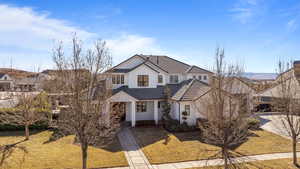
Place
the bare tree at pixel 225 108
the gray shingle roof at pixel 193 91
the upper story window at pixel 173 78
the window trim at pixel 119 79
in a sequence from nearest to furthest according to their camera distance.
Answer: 1. the bare tree at pixel 225 108
2. the gray shingle roof at pixel 193 91
3. the window trim at pixel 119 79
4. the upper story window at pixel 173 78

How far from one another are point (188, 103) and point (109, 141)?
34.9ft

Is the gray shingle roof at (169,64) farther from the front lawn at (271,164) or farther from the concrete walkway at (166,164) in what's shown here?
the front lawn at (271,164)

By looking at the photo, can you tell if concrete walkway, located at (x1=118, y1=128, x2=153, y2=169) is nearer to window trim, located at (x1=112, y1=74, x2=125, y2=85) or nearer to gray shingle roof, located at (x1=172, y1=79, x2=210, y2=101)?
gray shingle roof, located at (x1=172, y1=79, x2=210, y2=101)

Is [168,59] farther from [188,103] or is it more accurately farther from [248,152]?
[248,152]

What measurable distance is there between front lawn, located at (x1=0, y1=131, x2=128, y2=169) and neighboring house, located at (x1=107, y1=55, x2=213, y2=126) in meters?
7.07

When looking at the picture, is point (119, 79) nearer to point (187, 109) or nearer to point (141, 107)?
point (141, 107)

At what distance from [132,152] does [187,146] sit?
5.01 m

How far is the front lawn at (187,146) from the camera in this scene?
14.5 m

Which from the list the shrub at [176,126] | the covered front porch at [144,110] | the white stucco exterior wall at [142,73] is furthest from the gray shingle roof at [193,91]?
the white stucco exterior wall at [142,73]

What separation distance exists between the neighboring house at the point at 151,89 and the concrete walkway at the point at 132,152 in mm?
3929

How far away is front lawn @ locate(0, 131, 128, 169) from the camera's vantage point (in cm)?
1267

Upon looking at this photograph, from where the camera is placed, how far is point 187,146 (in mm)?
16734

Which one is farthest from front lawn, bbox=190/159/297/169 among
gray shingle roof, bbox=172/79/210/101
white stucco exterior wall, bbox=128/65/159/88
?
white stucco exterior wall, bbox=128/65/159/88

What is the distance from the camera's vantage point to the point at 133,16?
14.1 meters
